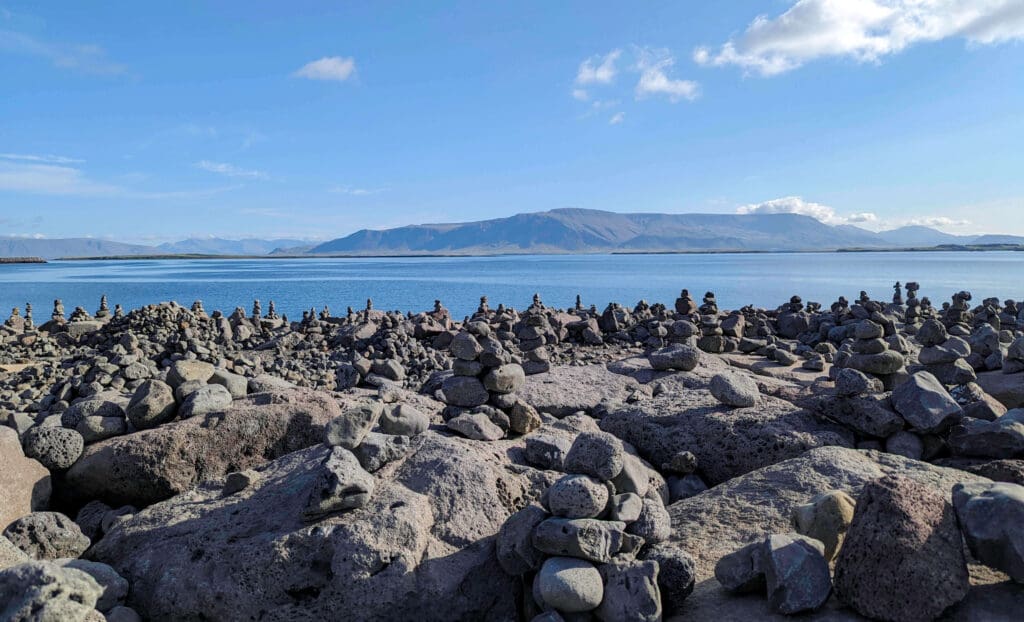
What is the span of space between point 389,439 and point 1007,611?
561cm

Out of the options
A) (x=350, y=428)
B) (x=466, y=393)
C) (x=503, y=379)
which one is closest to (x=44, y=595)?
(x=350, y=428)

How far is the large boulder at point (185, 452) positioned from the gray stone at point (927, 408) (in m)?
7.77

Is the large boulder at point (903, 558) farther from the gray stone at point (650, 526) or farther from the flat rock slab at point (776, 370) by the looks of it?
the flat rock slab at point (776, 370)

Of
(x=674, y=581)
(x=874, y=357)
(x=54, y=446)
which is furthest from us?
(x=874, y=357)

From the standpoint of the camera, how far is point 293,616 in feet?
18.4

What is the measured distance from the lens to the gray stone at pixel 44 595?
4.97 meters

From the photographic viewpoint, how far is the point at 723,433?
9336 mm

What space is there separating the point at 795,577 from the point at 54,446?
8.25m

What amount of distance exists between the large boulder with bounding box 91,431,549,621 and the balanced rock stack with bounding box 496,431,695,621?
517mm

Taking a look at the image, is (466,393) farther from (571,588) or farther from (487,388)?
(571,588)

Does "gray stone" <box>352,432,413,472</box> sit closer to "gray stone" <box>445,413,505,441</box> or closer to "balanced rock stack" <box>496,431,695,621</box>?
"gray stone" <box>445,413,505,441</box>

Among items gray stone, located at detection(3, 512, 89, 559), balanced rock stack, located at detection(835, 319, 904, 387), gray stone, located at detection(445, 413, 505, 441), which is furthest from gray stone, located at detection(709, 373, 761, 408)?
gray stone, located at detection(3, 512, 89, 559)

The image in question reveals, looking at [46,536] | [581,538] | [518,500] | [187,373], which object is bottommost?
[46,536]

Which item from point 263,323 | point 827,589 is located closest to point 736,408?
point 827,589
